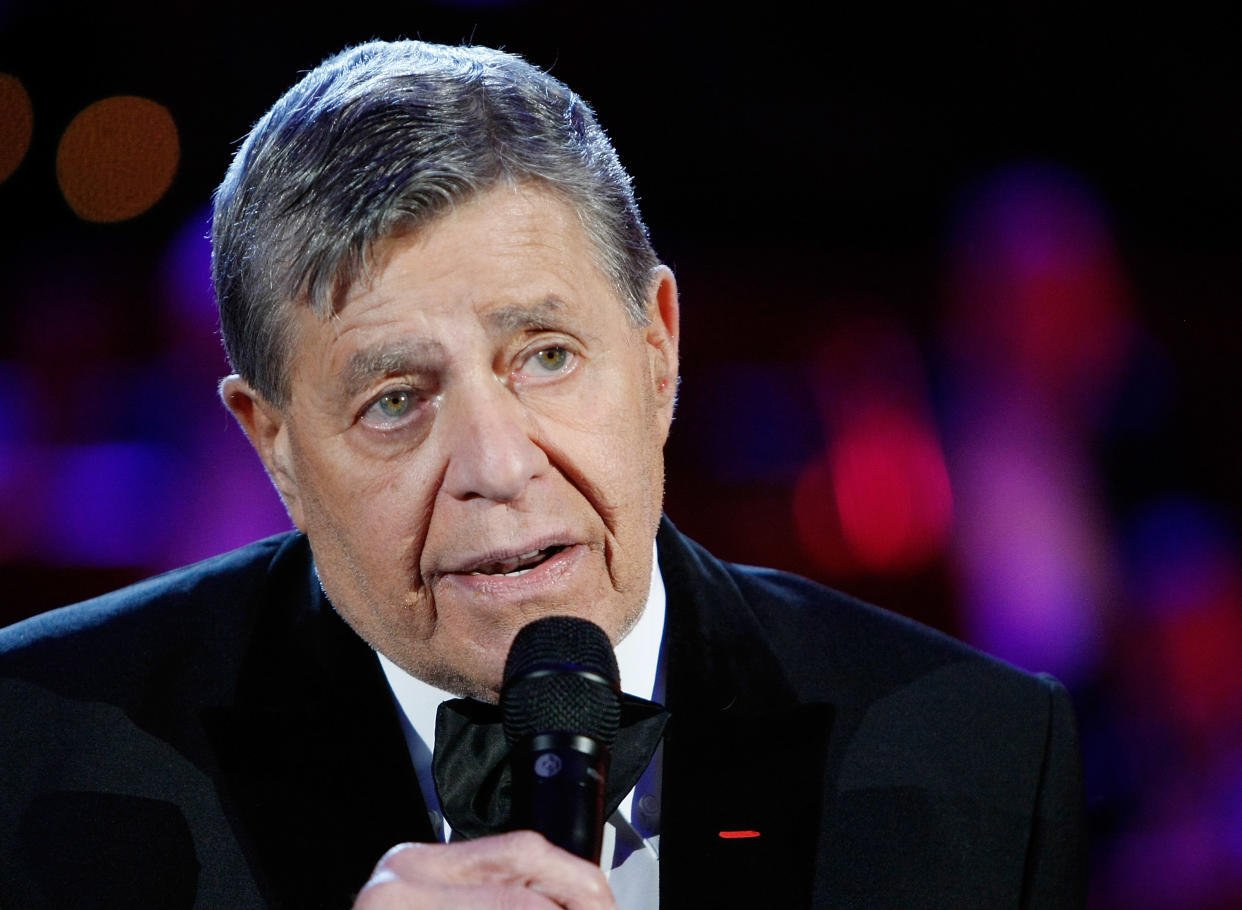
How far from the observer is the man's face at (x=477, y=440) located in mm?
1829

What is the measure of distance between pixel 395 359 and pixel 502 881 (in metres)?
0.85

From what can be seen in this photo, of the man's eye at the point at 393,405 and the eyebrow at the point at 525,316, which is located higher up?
the eyebrow at the point at 525,316

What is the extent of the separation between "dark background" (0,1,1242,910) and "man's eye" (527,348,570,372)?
135 cm

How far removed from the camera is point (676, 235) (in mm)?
3559

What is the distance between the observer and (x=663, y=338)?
2.23 m

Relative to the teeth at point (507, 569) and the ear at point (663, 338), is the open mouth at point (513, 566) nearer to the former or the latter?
the teeth at point (507, 569)

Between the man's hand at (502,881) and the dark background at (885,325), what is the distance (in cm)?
219

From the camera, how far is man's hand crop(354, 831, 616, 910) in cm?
123

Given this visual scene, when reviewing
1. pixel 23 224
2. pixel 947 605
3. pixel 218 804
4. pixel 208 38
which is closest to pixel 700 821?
pixel 218 804

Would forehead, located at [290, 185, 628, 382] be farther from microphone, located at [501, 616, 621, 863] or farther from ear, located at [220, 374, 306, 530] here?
microphone, located at [501, 616, 621, 863]

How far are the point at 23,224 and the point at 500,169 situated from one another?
2060mm

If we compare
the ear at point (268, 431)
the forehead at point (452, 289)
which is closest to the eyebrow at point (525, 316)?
the forehead at point (452, 289)

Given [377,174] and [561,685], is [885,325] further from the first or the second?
[561,685]

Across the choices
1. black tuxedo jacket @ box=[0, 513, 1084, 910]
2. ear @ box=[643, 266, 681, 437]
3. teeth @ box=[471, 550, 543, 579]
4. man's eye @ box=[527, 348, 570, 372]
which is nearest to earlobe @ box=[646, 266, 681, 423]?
ear @ box=[643, 266, 681, 437]
